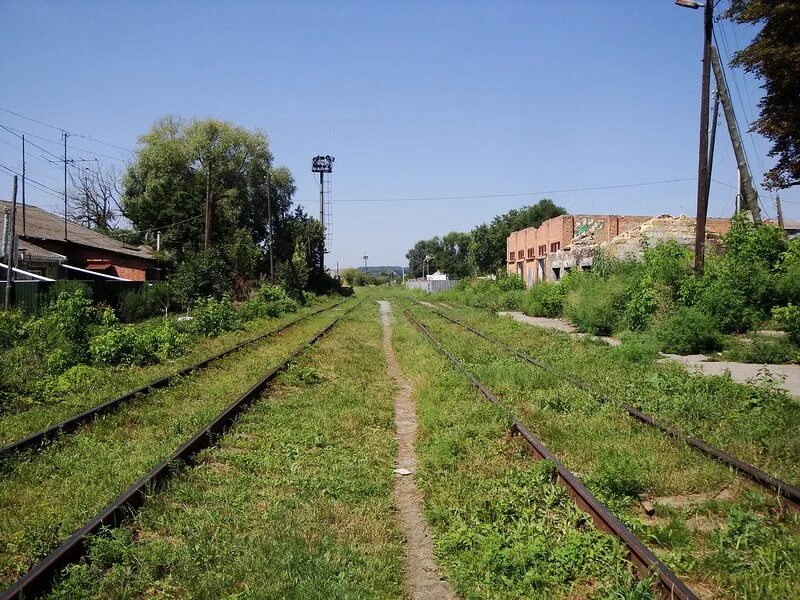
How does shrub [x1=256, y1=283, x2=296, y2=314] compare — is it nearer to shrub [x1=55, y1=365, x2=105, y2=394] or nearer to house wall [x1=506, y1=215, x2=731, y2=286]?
house wall [x1=506, y1=215, x2=731, y2=286]

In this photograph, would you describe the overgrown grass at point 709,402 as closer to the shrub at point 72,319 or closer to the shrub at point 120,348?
the shrub at point 120,348

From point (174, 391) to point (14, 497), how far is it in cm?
474

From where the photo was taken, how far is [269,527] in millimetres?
4586

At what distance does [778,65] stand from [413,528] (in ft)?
68.6

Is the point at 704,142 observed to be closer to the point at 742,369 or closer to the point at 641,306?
the point at 641,306

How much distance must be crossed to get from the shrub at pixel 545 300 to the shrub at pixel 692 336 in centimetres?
1142

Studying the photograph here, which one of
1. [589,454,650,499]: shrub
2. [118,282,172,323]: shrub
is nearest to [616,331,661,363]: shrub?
[589,454,650,499]: shrub

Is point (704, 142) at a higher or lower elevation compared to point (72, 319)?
higher

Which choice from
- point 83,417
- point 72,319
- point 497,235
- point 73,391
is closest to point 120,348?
point 72,319

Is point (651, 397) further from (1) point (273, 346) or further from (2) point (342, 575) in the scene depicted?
(1) point (273, 346)

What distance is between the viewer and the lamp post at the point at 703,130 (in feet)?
57.5

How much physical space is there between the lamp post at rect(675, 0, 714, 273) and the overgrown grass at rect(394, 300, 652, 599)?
13.1m

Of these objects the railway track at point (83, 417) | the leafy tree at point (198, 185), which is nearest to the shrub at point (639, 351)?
the railway track at point (83, 417)

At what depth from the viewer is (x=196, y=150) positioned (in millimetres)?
51969
